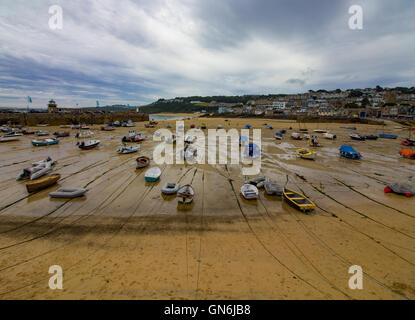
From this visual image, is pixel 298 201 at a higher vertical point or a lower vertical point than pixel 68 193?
lower

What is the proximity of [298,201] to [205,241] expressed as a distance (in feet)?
29.2

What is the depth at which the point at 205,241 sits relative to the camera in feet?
35.2

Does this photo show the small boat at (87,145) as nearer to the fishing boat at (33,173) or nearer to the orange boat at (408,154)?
the fishing boat at (33,173)

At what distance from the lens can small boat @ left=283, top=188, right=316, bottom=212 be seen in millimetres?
13883

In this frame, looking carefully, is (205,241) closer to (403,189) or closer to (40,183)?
(40,183)

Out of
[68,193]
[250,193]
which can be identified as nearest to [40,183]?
[68,193]

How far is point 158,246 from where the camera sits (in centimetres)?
1025

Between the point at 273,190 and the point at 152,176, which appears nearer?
the point at 273,190

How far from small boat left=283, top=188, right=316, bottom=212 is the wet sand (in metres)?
0.69

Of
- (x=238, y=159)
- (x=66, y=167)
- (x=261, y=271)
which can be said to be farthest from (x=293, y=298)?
(x=66, y=167)

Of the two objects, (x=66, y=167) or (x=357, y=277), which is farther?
(x=66, y=167)

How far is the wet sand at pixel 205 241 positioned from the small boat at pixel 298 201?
0.69 m
